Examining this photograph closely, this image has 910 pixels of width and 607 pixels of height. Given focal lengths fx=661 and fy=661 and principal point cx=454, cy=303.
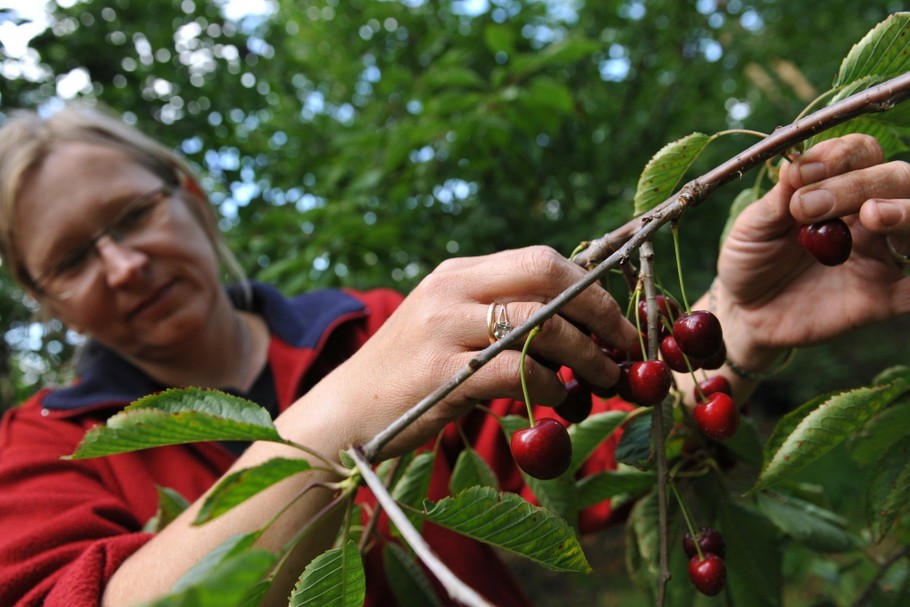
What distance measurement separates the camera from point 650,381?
2.48ft

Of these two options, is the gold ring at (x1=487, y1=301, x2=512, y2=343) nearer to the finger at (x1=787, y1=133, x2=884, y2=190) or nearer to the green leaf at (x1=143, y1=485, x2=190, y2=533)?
the finger at (x1=787, y1=133, x2=884, y2=190)

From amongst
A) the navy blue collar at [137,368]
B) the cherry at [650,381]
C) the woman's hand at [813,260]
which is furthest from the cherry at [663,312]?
the navy blue collar at [137,368]

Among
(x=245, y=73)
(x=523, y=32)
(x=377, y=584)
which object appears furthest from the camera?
(x=245, y=73)

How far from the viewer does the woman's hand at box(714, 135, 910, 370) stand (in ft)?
2.78

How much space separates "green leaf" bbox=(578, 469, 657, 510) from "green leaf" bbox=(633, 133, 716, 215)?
448 mm

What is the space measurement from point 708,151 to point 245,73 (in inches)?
87.0

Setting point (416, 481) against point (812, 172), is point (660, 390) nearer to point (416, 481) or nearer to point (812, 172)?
point (812, 172)

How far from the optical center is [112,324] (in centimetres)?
182

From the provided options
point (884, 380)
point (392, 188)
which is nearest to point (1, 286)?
point (392, 188)

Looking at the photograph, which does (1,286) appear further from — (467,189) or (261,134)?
(467,189)

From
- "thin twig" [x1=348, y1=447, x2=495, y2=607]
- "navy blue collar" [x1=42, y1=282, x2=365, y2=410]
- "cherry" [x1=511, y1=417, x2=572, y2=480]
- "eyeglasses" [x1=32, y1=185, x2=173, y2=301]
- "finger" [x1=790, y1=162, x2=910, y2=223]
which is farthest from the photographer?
"eyeglasses" [x1=32, y1=185, x2=173, y2=301]

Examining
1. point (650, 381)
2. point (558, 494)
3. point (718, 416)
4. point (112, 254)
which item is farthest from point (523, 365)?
point (112, 254)

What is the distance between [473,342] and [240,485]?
0.31 meters

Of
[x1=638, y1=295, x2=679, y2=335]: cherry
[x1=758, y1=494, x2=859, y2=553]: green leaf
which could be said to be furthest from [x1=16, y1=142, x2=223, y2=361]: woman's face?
[x1=758, y1=494, x2=859, y2=553]: green leaf
